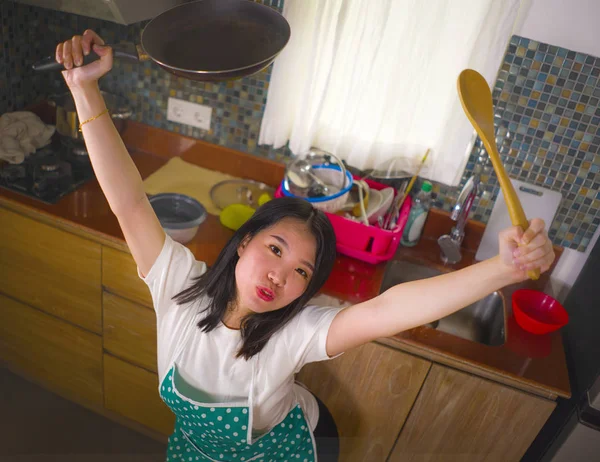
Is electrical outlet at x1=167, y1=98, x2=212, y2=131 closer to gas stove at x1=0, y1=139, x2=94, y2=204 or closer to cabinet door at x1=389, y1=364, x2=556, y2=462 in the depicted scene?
gas stove at x1=0, y1=139, x2=94, y2=204

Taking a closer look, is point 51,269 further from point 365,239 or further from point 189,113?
point 365,239

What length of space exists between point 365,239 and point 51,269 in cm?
103

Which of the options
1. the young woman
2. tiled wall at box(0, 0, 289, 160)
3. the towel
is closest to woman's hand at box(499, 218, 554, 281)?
the young woman

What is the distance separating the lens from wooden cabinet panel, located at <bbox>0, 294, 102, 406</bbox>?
203 cm

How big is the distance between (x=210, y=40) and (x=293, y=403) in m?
0.96

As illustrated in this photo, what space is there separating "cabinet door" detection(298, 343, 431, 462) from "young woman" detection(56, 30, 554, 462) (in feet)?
0.77

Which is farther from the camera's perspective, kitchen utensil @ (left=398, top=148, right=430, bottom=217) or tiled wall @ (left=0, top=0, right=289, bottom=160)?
tiled wall @ (left=0, top=0, right=289, bottom=160)

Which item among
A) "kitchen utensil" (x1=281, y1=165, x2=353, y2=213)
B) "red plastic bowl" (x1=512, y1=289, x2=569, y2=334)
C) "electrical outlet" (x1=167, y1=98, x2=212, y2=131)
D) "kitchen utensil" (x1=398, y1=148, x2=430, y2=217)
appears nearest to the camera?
"red plastic bowl" (x1=512, y1=289, x2=569, y2=334)

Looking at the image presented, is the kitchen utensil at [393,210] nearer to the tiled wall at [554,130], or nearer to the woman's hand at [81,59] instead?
the tiled wall at [554,130]

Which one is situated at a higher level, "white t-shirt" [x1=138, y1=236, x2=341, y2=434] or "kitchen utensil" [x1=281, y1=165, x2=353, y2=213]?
"kitchen utensil" [x1=281, y1=165, x2=353, y2=213]

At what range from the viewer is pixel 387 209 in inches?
75.3

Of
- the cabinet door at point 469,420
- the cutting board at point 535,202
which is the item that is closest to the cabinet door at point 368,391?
the cabinet door at point 469,420

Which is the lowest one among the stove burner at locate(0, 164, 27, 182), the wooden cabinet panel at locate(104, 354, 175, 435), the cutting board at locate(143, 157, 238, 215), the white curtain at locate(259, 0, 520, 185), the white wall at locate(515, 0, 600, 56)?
the wooden cabinet panel at locate(104, 354, 175, 435)

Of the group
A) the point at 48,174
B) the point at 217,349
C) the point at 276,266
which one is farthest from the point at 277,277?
the point at 48,174
